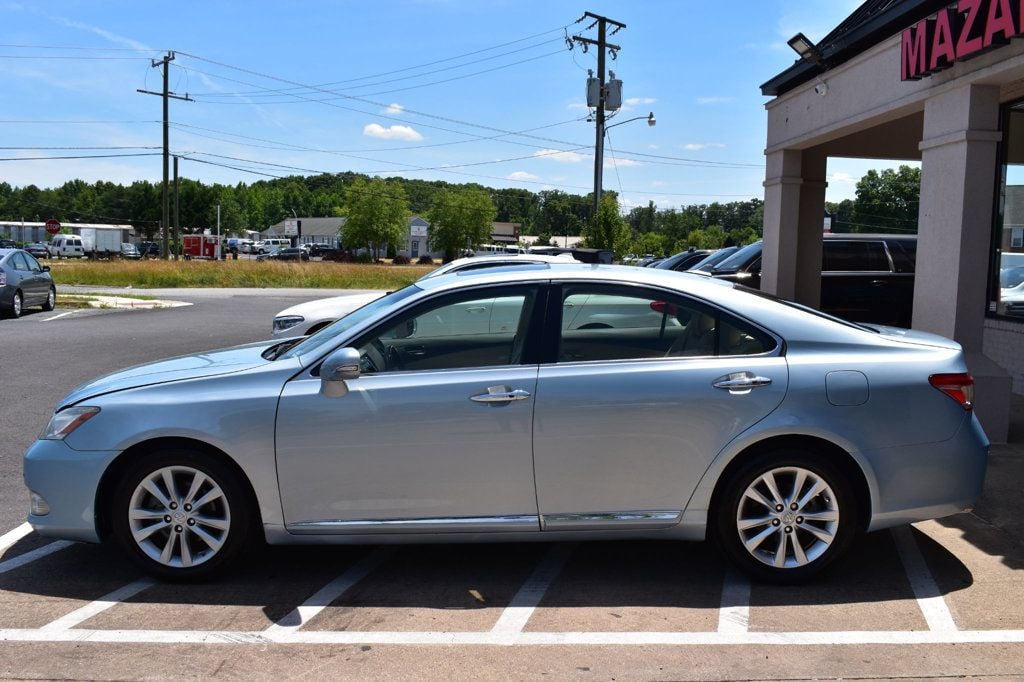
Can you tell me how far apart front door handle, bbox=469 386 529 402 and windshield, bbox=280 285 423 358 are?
0.72 m

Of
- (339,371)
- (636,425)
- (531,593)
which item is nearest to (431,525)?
(531,593)

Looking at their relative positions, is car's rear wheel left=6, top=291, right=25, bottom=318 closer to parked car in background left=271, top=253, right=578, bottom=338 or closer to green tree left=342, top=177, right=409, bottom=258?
parked car in background left=271, top=253, right=578, bottom=338

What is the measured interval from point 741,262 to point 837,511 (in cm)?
1092

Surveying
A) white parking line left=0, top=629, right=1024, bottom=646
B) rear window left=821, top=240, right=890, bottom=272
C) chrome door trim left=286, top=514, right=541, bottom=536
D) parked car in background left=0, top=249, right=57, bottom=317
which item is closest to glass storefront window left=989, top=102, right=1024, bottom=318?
rear window left=821, top=240, right=890, bottom=272

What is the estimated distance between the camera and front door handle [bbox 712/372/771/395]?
14.7ft

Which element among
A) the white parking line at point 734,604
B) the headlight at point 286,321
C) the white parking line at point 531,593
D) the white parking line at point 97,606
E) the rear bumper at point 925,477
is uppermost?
the headlight at point 286,321

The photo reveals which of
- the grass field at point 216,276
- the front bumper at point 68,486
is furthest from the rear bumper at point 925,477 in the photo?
the grass field at point 216,276

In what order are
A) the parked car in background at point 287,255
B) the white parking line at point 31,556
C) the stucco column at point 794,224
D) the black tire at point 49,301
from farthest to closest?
the parked car in background at point 287,255
the black tire at point 49,301
the stucco column at point 794,224
the white parking line at point 31,556

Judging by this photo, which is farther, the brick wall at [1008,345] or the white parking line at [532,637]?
the brick wall at [1008,345]

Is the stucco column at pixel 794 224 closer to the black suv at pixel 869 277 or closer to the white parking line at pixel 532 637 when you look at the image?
the black suv at pixel 869 277

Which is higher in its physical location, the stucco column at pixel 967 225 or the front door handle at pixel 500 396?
the stucco column at pixel 967 225

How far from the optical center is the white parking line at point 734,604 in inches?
165

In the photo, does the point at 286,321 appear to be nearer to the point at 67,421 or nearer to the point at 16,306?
the point at 67,421

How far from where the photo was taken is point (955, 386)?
4594 millimetres
